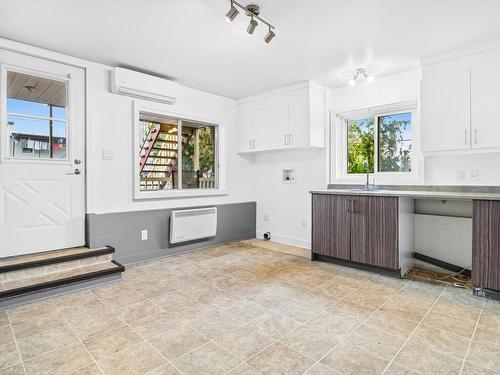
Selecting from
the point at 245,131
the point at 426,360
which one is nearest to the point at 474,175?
the point at 426,360

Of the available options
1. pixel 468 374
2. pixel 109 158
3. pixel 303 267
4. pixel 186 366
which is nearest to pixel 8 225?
pixel 109 158

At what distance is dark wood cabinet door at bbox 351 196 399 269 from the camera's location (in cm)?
314

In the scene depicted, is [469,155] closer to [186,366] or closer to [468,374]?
[468,374]

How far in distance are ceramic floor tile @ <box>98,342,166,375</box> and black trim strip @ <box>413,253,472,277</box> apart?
3.16m

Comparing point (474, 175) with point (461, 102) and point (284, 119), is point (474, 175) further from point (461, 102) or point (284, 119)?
point (284, 119)

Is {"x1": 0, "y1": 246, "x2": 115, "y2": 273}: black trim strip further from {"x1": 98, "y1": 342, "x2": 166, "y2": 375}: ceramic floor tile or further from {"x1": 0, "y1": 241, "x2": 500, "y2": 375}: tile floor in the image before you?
{"x1": 98, "y1": 342, "x2": 166, "y2": 375}: ceramic floor tile

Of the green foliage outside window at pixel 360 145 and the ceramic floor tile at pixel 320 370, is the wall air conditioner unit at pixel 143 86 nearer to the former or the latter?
the green foliage outside window at pixel 360 145

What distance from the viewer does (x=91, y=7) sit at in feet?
7.68

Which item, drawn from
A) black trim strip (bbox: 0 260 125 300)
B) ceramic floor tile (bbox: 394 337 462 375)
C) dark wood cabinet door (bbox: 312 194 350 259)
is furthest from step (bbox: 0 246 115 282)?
ceramic floor tile (bbox: 394 337 462 375)

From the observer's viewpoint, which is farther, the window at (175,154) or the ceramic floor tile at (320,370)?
the window at (175,154)

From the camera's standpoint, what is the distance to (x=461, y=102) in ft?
9.96

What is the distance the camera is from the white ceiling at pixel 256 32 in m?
2.34

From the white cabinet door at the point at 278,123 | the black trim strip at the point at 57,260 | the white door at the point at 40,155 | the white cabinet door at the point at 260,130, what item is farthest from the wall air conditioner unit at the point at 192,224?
the white cabinet door at the point at 278,123

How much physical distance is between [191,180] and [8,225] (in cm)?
230
